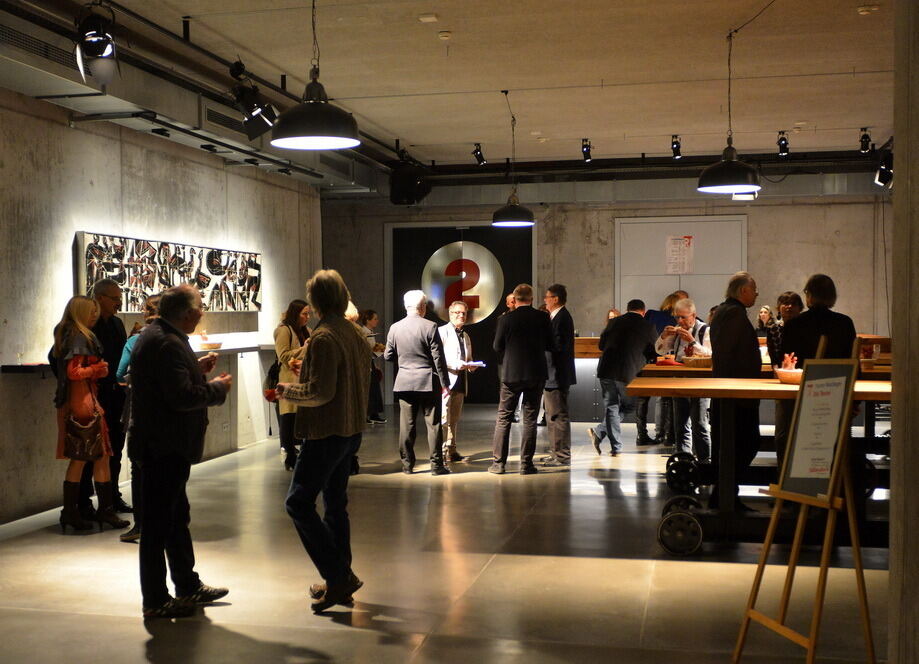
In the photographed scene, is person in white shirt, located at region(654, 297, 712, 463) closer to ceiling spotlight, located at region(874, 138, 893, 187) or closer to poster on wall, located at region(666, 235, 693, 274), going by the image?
ceiling spotlight, located at region(874, 138, 893, 187)

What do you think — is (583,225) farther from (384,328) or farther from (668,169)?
(384,328)

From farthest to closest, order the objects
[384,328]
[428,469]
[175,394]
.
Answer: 1. [384,328]
2. [428,469]
3. [175,394]

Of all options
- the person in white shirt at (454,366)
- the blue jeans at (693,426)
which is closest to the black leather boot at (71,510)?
the person in white shirt at (454,366)

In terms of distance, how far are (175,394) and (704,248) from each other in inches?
427

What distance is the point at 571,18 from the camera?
6648 mm

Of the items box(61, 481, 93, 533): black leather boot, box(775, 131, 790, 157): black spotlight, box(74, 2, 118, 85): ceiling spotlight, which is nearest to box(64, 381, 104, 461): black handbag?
box(61, 481, 93, 533): black leather boot

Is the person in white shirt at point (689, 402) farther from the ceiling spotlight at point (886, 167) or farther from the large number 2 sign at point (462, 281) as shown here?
the large number 2 sign at point (462, 281)

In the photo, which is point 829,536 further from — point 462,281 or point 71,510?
point 462,281

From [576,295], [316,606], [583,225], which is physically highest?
[583,225]

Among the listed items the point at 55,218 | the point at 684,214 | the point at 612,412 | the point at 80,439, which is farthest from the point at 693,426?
the point at 684,214

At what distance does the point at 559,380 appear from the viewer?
8680 millimetres

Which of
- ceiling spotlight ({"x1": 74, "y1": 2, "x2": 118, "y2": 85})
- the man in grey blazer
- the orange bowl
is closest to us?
the orange bowl

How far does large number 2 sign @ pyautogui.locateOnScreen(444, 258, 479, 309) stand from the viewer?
1484 centimetres

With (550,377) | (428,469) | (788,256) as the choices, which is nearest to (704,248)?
(788,256)
